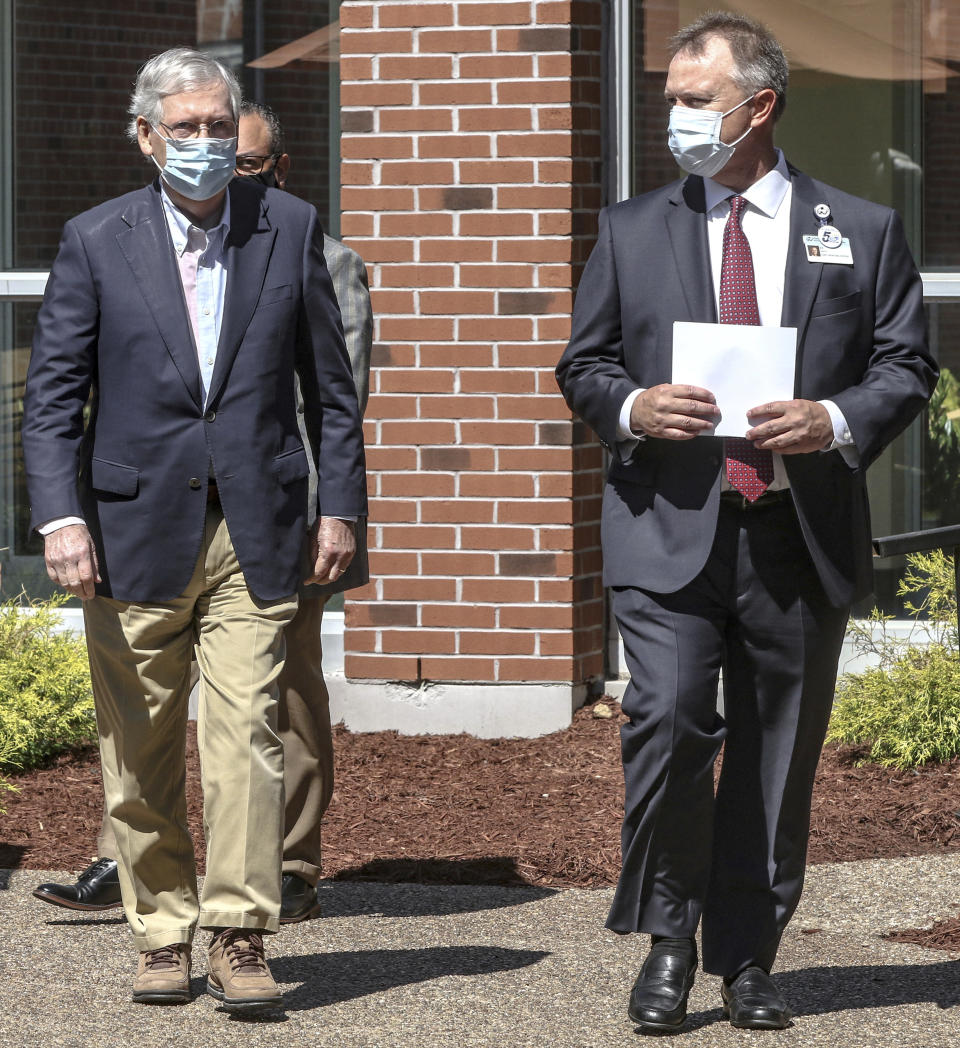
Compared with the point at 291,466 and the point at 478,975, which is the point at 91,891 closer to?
the point at 478,975

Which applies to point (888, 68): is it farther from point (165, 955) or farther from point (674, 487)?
point (165, 955)

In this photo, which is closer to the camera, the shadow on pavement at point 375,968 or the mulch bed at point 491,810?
the shadow on pavement at point 375,968

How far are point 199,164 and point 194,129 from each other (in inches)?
3.3

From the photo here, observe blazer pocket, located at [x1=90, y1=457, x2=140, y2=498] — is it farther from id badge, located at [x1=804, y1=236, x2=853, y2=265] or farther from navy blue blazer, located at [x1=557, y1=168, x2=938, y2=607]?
id badge, located at [x1=804, y1=236, x2=853, y2=265]

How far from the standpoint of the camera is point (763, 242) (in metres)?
4.36

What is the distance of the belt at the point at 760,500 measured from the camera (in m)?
4.32

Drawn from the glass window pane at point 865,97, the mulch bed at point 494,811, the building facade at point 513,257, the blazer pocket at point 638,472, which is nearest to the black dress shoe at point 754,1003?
the mulch bed at point 494,811

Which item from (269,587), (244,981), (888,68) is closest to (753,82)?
→ (269,587)

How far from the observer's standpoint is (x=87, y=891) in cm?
528

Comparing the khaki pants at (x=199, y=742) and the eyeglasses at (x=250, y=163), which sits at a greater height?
the eyeglasses at (x=250, y=163)

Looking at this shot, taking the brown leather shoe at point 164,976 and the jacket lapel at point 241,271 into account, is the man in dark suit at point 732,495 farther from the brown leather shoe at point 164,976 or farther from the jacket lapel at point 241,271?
the brown leather shoe at point 164,976

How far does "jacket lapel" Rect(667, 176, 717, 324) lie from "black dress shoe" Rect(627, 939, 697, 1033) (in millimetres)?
1450

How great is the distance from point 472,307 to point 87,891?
9.45ft

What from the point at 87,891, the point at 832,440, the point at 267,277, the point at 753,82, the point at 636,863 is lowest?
the point at 87,891
